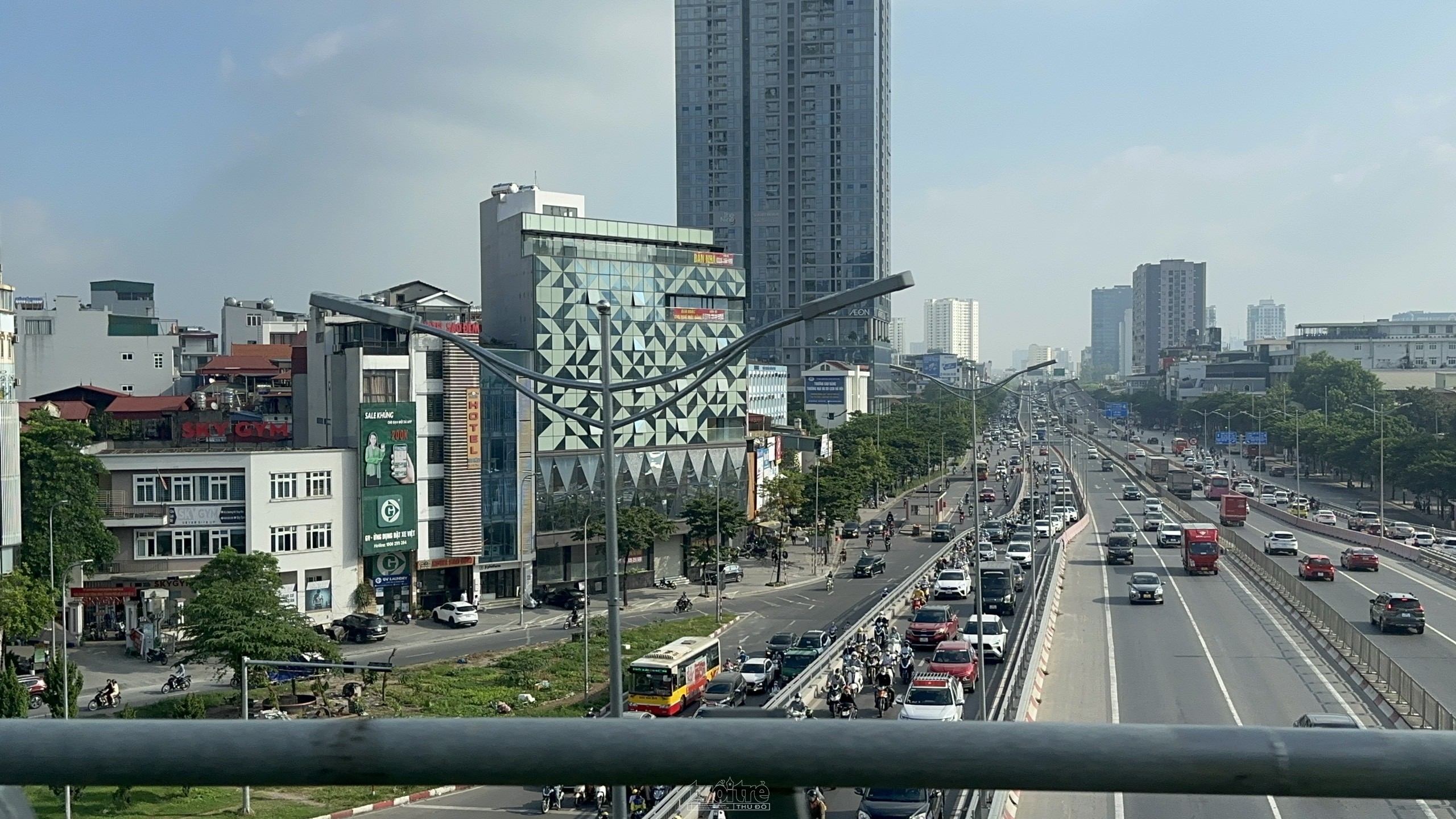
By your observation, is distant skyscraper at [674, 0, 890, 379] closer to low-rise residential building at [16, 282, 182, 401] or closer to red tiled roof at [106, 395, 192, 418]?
low-rise residential building at [16, 282, 182, 401]

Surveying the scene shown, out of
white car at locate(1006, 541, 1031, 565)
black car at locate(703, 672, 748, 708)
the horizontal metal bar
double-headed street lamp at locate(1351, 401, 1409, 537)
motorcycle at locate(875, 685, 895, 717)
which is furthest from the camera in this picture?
Result: double-headed street lamp at locate(1351, 401, 1409, 537)

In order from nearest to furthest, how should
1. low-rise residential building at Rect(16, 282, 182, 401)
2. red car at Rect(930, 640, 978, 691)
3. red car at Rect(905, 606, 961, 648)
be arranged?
red car at Rect(930, 640, 978, 691), red car at Rect(905, 606, 961, 648), low-rise residential building at Rect(16, 282, 182, 401)

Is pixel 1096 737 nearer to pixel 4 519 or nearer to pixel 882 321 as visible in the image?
pixel 4 519

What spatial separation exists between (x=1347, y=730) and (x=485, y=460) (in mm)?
34636

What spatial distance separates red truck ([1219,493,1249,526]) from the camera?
4734cm

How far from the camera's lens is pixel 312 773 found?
1.51 metres

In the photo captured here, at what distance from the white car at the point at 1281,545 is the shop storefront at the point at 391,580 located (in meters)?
27.4

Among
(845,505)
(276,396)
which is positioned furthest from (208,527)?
(845,505)

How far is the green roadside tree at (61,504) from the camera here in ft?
92.2

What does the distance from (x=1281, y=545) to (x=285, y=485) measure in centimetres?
3092

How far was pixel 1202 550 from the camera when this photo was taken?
A: 1388 inches

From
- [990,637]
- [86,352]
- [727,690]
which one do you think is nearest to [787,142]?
[86,352]

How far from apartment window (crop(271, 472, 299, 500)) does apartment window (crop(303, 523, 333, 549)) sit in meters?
1.00

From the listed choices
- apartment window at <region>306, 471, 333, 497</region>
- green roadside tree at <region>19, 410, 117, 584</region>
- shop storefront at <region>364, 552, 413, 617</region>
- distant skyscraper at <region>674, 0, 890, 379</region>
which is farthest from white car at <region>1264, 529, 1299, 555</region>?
distant skyscraper at <region>674, 0, 890, 379</region>
